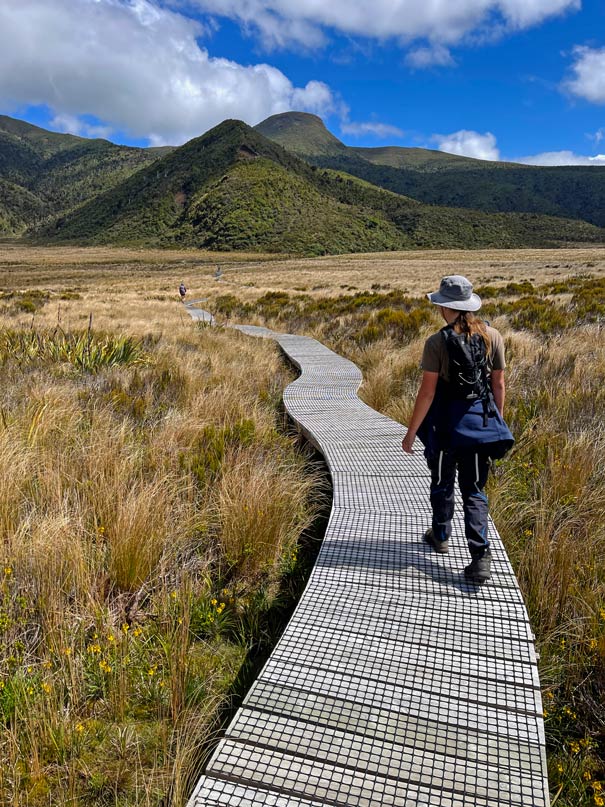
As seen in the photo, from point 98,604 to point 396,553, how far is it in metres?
1.61

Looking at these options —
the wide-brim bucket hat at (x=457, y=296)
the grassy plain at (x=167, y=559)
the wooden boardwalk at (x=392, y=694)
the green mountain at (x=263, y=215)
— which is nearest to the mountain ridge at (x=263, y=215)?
the green mountain at (x=263, y=215)

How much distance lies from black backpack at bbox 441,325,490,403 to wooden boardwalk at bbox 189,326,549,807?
3.24ft

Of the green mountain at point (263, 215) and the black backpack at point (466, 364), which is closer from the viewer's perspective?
the black backpack at point (466, 364)

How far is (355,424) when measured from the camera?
5.48 m

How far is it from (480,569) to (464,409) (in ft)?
2.77

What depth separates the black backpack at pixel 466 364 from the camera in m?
2.55

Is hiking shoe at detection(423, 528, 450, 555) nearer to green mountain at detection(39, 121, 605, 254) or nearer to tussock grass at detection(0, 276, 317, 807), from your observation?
tussock grass at detection(0, 276, 317, 807)

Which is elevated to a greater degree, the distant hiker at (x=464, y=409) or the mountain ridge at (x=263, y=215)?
the mountain ridge at (x=263, y=215)

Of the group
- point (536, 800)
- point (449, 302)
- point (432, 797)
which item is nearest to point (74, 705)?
point (432, 797)

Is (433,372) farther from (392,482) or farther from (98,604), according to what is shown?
(98,604)

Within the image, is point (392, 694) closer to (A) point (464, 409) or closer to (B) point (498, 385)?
(A) point (464, 409)

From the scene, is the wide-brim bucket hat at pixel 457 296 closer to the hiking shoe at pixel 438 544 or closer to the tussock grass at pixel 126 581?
the hiking shoe at pixel 438 544

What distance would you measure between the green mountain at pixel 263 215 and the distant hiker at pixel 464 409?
302ft

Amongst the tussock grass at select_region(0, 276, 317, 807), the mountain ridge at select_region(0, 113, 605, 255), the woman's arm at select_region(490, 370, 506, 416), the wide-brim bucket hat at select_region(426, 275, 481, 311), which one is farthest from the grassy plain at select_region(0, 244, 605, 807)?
the mountain ridge at select_region(0, 113, 605, 255)
